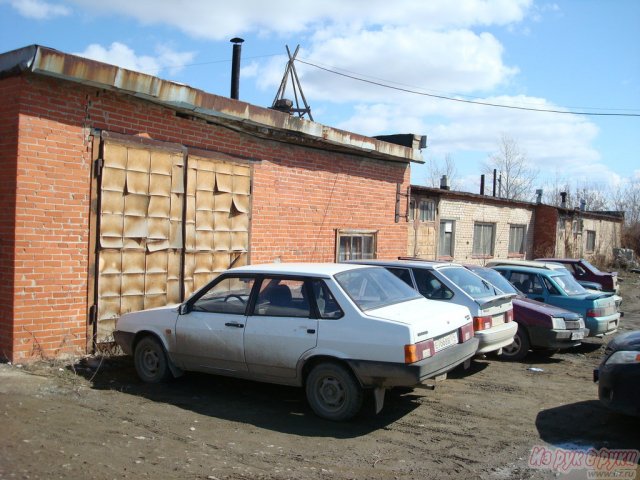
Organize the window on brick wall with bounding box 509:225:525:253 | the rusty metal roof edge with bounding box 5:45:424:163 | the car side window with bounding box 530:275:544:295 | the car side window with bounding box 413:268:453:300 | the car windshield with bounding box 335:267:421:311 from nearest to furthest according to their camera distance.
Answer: the car windshield with bounding box 335:267:421:311 → the rusty metal roof edge with bounding box 5:45:424:163 → the car side window with bounding box 413:268:453:300 → the car side window with bounding box 530:275:544:295 → the window on brick wall with bounding box 509:225:525:253

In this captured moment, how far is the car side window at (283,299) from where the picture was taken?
6.33m

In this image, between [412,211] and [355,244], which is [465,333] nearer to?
[355,244]

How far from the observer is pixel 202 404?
6.59 metres

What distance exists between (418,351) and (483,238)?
18221 mm

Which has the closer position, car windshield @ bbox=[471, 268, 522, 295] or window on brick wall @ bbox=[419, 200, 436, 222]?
car windshield @ bbox=[471, 268, 522, 295]

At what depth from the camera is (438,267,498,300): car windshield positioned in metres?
8.55

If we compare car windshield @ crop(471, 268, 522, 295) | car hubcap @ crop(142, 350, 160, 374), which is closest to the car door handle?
car hubcap @ crop(142, 350, 160, 374)

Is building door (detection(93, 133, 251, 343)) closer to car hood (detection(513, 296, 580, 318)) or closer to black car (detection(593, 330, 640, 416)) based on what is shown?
car hood (detection(513, 296, 580, 318))

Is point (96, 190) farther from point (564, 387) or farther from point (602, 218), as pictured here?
point (602, 218)

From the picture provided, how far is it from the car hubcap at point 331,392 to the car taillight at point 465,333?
1.51m

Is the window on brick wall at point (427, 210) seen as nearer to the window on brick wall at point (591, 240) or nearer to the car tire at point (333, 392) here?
the car tire at point (333, 392)

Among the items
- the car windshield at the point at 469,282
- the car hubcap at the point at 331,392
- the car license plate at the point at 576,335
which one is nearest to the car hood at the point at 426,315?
the car hubcap at the point at 331,392

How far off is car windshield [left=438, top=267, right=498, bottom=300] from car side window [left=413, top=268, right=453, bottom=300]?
180 mm

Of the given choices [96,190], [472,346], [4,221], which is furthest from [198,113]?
[472,346]
